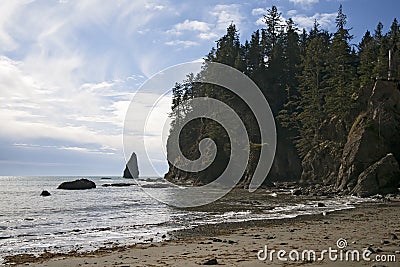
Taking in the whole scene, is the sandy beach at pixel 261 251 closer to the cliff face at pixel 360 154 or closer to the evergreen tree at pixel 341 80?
the cliff face at pixel 360 154

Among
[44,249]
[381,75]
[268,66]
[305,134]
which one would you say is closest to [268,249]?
[44,249]

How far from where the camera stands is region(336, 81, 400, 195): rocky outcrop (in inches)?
1602

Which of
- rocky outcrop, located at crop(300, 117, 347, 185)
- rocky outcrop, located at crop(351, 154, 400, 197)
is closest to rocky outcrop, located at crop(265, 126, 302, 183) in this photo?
rocky outcrop, located at crop(300, 117, 347, 185)

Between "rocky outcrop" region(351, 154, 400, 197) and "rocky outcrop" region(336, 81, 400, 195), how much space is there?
46.1 inches

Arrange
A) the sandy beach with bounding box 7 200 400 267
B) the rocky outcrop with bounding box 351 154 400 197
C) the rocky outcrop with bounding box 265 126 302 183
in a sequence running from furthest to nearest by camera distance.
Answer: the rocky outcrop with bounding box 265 126 302 183, the rocky outcrop with bounding box 351 154 400 197, the sandy beach with bounding box 7 200 400 267

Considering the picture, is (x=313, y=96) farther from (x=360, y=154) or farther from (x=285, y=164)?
(x=360, y=154)

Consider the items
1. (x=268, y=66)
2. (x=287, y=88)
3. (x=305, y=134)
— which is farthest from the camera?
(x=268, y=66)

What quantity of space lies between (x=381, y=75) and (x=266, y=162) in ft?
75.9

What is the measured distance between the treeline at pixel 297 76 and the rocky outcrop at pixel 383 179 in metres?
15.0

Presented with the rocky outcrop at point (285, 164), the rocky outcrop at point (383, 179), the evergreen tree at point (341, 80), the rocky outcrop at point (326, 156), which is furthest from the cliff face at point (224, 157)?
the rocky outcrop at point (383, 179)

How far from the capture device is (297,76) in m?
65.7

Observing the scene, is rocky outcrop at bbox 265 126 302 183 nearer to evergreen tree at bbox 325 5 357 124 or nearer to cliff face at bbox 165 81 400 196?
cliff face at bbox 165 81 400 196

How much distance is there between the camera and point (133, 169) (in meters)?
145

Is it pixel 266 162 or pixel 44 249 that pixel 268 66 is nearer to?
pixel 266 162
